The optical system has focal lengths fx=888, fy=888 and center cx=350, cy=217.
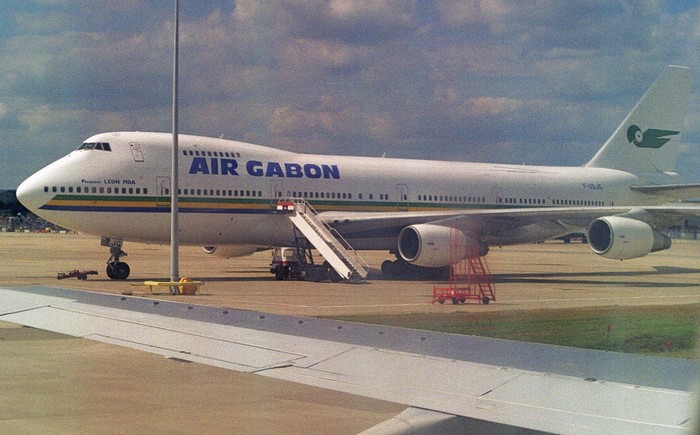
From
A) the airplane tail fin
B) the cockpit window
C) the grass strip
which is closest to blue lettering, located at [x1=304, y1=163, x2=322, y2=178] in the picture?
the cockpit window

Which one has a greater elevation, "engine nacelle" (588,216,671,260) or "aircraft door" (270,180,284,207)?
"aircraft door" (270,180,284,207)

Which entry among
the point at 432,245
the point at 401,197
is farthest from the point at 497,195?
the point at 432,245

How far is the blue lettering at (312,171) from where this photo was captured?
30078 mm

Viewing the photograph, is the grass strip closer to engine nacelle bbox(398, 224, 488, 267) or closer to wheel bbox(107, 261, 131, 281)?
engine nacelle bbox(398, 224, 488, 267)

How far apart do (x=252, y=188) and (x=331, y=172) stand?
10.2ft

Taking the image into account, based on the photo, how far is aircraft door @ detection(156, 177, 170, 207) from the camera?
2727 cm

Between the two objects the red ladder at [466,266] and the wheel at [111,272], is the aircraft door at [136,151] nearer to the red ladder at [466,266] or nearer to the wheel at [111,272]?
the wheel at [111,272]

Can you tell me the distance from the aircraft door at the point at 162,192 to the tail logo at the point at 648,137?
1368 centimetres

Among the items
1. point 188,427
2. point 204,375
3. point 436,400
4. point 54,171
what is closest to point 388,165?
point 54,171

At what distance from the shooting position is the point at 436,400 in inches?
182

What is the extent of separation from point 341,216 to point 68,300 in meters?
21.3

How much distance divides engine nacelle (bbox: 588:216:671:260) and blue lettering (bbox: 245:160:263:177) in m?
10.7

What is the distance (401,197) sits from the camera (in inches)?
1249

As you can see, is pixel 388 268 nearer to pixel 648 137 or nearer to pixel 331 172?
pixel 331 172
